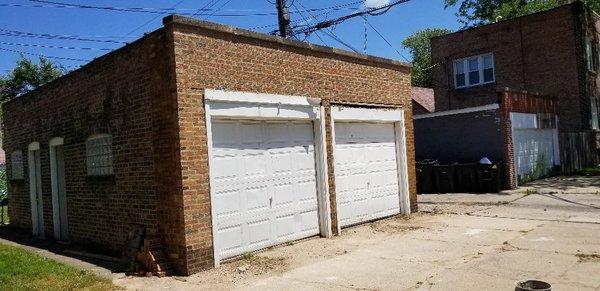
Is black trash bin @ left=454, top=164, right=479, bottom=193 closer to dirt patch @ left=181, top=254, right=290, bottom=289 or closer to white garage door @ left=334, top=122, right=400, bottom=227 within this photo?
white garage door @ left=334, top=122, right=400, bottom=227

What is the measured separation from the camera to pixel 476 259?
24.7 feet

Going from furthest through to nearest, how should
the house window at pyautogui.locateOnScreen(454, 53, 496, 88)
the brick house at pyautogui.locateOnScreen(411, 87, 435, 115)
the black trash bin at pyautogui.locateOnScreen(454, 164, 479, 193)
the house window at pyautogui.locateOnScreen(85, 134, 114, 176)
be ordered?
the brick house at pyautogui.locateOnScreen(411, 87, 435, 115) → the house window at pyautogui.locateOnScreen(454, 53, 496, 88) → the black trash bin at pyautogui.locateOnScreen(454, 164, 479, 193) → the house window at pyautogui.locateOnScreen(85, 134, 114, 176)

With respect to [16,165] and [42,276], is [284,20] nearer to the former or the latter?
[16,165]

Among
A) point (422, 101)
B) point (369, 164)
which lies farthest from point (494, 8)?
point (369, 164)

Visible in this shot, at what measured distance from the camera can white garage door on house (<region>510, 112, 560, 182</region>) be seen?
59.5 ft

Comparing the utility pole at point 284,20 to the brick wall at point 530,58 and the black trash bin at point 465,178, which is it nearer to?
the black trash bin at point 465,178

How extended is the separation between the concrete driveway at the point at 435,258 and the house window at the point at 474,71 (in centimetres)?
1530

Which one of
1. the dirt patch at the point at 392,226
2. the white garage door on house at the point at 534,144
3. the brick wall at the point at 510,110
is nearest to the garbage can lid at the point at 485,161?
the brick wall at the point at 510,110

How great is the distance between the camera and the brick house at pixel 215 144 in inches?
304

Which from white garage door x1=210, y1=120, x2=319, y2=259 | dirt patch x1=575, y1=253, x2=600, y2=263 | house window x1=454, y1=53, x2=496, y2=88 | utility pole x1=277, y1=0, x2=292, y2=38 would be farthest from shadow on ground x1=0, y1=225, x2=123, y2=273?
house window x1=454, y1=53, x2=496, y2=88

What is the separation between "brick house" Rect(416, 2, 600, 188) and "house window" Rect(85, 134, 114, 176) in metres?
16.9

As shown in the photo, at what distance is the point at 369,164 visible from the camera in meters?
11.4

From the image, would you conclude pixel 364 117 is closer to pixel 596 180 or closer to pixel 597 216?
pixel 597 216

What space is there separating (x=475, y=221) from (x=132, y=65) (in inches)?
306
